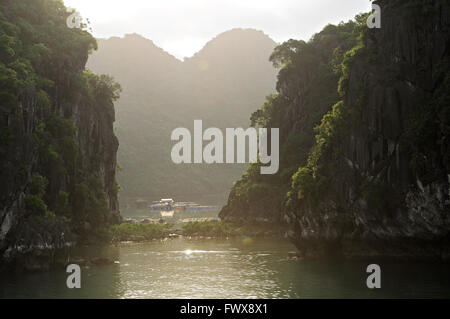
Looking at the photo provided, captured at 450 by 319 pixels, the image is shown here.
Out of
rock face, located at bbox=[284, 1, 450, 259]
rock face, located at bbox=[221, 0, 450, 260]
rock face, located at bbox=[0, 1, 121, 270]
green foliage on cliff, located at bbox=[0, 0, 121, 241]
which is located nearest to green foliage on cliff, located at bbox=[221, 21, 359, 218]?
rock face, located at bbox=[221, 0, 450, 260]

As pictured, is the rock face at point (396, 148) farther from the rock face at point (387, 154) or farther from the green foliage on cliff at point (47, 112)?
the green foliage on cliff at point (47, 112)

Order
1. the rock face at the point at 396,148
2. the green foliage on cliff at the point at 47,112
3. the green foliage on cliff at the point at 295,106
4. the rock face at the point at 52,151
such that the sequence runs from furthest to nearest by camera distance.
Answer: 1. the green foliage on cliff at the point at 295,106
2. the green foliage on cliff at the point at 47,112
3. the rock face at the point at 52,151
4. the rock face at the point at 396,148

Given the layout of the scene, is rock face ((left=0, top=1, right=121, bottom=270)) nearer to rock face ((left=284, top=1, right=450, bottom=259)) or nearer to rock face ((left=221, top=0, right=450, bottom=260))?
rock face ((left=221, top=0, right=450, bottom=260))

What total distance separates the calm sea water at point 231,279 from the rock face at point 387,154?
9.26 ft

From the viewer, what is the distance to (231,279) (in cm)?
3838

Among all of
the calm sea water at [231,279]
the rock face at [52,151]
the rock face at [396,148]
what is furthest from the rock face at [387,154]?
the rock face at [52,151]

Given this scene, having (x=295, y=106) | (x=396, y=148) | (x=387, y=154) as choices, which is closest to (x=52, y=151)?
(x=387, y=154)

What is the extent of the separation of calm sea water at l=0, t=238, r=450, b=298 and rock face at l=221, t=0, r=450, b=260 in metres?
2.82

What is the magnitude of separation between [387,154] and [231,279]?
1640cm

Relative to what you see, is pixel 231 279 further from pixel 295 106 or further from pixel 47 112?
pixel 295 106

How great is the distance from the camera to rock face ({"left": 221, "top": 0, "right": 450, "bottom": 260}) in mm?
34906

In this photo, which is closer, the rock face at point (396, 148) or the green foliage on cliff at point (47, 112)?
the rock face at point (396, 148)

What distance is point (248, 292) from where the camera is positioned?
33719 millimetres

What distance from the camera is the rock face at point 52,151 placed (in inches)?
1462
